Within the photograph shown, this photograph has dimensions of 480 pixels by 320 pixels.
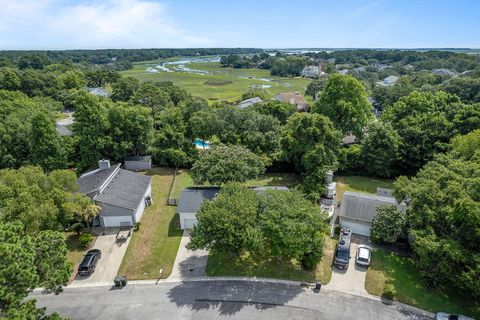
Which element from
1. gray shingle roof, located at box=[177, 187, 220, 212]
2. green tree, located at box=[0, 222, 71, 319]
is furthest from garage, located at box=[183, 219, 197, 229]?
green tree, located at box=[0, 222, 71, 319]

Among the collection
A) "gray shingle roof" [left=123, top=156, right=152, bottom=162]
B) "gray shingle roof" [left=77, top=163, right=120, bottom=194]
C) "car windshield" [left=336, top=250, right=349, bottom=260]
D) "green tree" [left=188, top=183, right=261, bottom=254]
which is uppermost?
"green tree" [left=188, top=183, right=261, bottom=254]

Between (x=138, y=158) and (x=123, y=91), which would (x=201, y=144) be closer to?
(x=138, y=158)

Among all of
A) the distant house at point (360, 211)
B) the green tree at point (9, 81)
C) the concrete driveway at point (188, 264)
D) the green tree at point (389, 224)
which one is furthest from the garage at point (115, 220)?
the green tree at point (9, 81)

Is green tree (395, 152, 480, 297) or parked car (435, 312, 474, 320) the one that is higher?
green tree (395, 152, 480, 297)

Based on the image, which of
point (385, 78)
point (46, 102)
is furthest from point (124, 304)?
point (385, 78)

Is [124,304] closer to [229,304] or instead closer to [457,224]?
[229,304]

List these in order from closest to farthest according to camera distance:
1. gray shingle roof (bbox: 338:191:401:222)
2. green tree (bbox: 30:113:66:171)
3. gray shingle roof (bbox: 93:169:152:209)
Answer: gray shingle roof (bbox: 338:191:401:222)
gray shingle roof (bbox: 93:169:152:209)
green tree (bbox: 30:113:66:171)

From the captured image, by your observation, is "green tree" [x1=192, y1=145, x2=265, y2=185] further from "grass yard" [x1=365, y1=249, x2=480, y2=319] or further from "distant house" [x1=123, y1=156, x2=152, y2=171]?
"distant house" [x1=123, y1=156, x2=152, y2=171]
